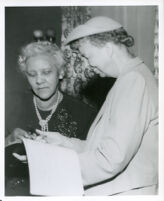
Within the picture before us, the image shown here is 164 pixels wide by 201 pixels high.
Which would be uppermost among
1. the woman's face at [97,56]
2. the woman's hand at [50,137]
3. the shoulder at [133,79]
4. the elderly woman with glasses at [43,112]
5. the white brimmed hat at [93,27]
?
the white brimmed hat at [93,27]

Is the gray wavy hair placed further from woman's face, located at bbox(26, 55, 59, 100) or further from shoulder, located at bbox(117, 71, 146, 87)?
shoulder, located at bbox(117, 71, 146, 87)

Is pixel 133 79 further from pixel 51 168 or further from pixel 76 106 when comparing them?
pixel 51 168

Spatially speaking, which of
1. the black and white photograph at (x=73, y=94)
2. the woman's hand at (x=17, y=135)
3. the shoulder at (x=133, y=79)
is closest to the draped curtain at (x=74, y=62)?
the black and white photograph at (x=73, y=94)

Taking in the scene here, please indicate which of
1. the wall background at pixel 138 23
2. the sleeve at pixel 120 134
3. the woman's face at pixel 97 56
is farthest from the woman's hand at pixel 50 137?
the wall background at pixel 138 23

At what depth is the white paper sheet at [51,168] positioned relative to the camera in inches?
60.7

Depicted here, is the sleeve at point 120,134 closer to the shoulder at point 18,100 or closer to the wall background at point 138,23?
the wall background at point 138,23

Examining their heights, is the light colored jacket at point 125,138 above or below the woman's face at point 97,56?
below

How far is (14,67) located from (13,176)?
522mm

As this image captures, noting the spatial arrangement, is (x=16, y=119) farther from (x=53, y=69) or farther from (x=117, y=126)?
(x=117, y=126)

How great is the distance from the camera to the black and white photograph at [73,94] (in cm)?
153

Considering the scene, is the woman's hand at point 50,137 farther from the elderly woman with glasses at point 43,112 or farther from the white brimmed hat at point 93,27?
the white brimmed hat at point 93,27

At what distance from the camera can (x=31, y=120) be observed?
1.56 m

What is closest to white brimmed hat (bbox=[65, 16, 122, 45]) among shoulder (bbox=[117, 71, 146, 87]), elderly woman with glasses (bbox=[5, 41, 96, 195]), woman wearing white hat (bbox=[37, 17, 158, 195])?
woman wearing white hat (bbox=[37, 17, 158, 195])
